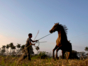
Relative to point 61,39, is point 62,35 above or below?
above

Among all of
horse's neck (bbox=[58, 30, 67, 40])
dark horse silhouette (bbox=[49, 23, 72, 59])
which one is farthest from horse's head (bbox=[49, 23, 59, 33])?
horse's neck (bbox=[58, 30, 67, 40])

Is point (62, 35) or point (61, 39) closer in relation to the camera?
point (61, 39)

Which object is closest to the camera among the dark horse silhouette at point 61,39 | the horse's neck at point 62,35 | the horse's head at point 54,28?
the dark horse silhouette at point 61,39

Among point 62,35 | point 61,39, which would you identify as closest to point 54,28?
point 62,35

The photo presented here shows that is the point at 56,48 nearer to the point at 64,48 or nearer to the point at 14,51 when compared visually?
the point at 64,48

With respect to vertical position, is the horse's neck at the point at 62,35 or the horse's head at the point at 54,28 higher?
the horse's head at the point at 54,28

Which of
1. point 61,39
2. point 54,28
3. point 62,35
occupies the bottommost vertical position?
point 61,39

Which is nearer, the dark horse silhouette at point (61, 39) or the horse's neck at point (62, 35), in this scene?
the dark horse silhouette at point (61, 39)

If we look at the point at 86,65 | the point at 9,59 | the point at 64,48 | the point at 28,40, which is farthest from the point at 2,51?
the point at 64,48

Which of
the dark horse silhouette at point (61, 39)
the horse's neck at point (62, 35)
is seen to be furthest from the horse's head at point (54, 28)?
Result: the horse's neck at point (62, 35)

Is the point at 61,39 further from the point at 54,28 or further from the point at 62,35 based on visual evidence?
the point at 54,28

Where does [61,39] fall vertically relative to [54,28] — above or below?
below

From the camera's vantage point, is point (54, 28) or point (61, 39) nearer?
point (61, 39)

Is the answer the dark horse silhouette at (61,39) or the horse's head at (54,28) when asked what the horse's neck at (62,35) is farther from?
the horse's head at (54,28)
